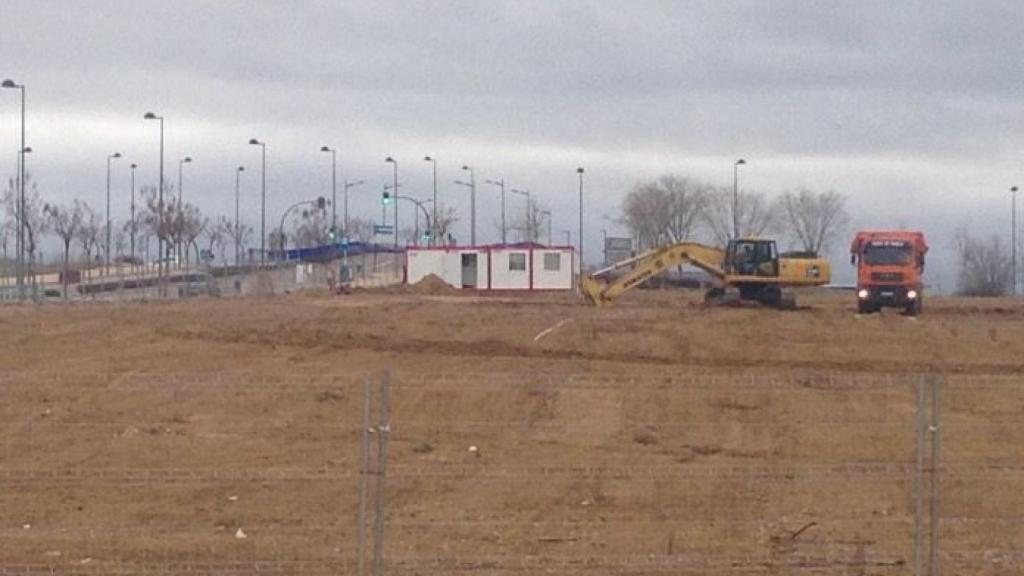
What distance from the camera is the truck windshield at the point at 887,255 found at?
58.6 m

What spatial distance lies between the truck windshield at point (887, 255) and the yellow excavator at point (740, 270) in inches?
181

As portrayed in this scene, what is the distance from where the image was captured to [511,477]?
18812 millimetres

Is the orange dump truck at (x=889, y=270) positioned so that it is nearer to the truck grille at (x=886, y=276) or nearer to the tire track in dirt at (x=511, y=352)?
the truck grille at (x=886, y=276)

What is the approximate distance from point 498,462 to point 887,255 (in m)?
39.5

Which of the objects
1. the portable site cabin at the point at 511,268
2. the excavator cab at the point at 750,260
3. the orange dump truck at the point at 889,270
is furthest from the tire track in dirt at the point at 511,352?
the portable site cabin at the point at 511,268

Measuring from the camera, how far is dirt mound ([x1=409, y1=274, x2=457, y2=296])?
274ft

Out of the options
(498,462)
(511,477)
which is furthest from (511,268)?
(511,477)

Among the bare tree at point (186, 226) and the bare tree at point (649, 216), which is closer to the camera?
the bare tree at point (186, 226)

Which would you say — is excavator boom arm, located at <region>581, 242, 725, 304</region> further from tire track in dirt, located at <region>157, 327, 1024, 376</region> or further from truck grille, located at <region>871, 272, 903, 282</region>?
tire track in dirt, located at <region>157, 327, 1024, 376</region>

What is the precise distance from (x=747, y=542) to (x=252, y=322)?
3354cm

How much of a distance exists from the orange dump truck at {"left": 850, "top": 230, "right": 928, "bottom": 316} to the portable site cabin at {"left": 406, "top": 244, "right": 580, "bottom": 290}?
36305 mm

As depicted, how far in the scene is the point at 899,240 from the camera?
59.0m

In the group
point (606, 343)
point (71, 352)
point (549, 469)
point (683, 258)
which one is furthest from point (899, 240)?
point (549, 469)

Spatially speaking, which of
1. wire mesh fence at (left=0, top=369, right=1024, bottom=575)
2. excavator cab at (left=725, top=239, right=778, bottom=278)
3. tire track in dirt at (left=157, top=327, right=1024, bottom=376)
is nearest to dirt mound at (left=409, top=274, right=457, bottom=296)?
excavator cab at (left=725, top=239, right=778, bottom=278)
